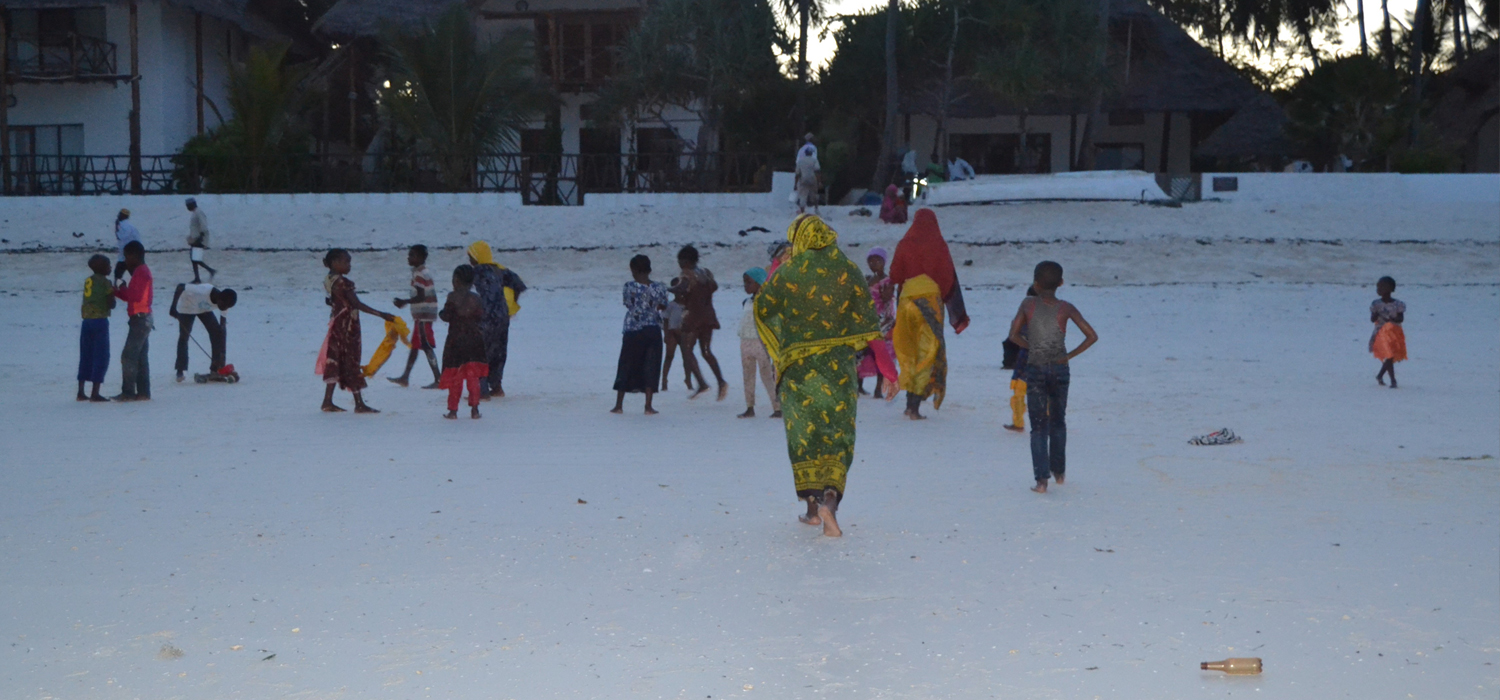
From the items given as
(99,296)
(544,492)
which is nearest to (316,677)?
(544,492)

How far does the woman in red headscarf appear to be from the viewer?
9617 millimetres

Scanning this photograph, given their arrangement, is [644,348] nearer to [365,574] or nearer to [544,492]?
[544,492]

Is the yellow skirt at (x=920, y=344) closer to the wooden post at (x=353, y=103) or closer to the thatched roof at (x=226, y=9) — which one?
the thatched roof at (x=226, y=9)

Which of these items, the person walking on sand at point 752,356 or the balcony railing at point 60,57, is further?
the balcony railing at point 60,57

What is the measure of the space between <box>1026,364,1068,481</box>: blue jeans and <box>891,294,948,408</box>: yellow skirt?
2406mm

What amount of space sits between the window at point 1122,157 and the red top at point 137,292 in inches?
1010

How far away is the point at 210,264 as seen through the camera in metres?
20.9

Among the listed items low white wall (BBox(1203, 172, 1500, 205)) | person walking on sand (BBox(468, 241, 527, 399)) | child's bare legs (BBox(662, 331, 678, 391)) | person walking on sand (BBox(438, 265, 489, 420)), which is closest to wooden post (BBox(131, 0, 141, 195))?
person walking on sand (BBox(468, 241, 527, 399))

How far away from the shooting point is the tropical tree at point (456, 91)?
24.9 metres

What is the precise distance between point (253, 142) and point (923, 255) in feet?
63.8

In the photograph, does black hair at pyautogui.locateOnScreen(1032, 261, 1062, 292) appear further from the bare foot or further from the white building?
the white building

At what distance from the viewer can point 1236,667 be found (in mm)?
4336

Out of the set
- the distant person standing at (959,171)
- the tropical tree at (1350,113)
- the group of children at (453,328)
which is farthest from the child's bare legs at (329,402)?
the tropical tree at (1350,113)

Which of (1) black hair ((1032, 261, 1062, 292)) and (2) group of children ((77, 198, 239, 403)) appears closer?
(1) black hair ((1032, 261, 1062, 292))
